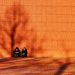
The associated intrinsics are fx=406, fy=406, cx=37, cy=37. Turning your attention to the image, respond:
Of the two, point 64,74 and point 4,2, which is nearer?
point 64,74

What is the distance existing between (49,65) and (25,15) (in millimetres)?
2832

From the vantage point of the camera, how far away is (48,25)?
16.0 meters

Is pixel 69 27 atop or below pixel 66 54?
atop

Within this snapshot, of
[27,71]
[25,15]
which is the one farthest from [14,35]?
[27,71]

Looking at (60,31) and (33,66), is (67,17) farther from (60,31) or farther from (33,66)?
(33,66)

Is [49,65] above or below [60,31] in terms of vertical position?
below

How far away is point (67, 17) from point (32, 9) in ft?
4.65

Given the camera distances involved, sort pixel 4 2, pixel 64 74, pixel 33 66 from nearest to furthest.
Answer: pixel 64 74 < pixel 33 66 < pixel 4 2

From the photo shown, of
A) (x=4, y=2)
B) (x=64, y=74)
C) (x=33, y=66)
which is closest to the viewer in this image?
(x=64, y=74)

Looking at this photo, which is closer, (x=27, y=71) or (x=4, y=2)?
(x=27, y=71)

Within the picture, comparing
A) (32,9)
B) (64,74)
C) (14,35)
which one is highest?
(32,9)

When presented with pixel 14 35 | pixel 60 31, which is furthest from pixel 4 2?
pixel 60 31

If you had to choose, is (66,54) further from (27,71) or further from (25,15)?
(27,71)

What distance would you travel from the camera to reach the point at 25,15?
15.9 meters
